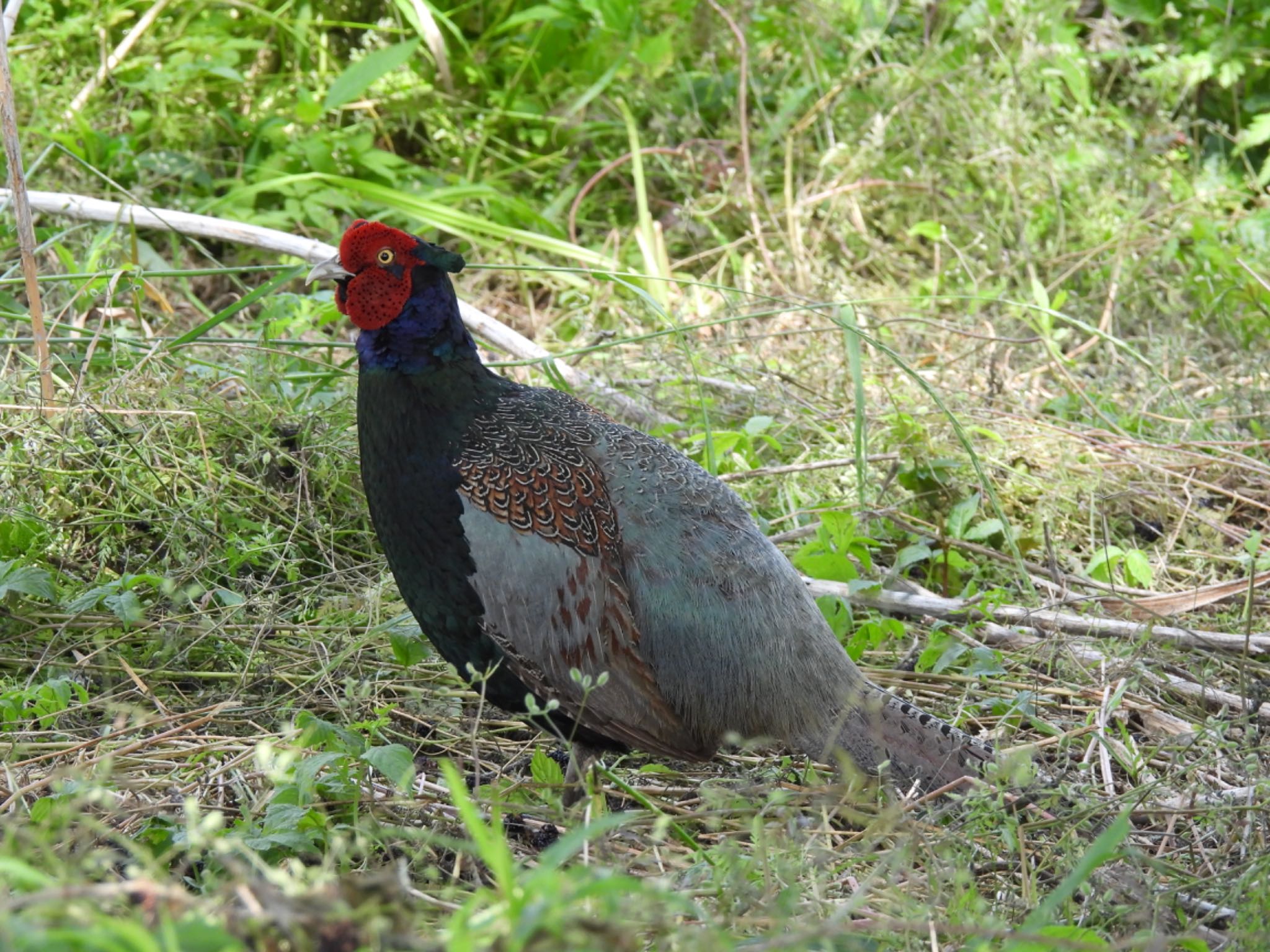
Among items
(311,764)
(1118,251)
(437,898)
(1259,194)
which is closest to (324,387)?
(311,764)

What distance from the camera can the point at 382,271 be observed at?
122 inches

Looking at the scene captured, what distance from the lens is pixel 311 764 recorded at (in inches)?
104

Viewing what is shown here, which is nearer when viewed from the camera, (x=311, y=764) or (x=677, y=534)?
(x=311, y=764)

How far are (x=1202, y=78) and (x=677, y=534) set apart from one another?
17.1 feet

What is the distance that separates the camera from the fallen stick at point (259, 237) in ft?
15.4

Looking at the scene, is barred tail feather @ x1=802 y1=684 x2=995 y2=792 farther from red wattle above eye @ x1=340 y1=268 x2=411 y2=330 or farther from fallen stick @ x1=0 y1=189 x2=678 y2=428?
fallen stick @ x1=0 y1=189 x2=678 y2=428

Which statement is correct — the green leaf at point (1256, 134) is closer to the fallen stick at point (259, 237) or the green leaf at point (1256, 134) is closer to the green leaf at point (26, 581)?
the fallen stick at point (259, 237)

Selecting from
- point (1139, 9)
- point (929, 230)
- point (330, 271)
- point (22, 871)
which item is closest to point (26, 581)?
point (330, 271)

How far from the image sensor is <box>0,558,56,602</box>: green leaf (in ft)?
10.9

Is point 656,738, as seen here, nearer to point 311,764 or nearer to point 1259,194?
point 311,764

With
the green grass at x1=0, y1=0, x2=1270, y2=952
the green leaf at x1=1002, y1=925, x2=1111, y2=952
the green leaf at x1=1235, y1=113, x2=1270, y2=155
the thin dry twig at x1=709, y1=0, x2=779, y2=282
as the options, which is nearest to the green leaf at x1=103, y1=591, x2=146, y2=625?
the green grass at x1=0, y1=0, x2=1270, y2=952

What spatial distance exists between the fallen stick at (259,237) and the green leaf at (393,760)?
209 cm

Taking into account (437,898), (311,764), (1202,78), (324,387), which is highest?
(1202,78)

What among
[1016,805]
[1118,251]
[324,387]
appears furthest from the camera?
[1118,251]
